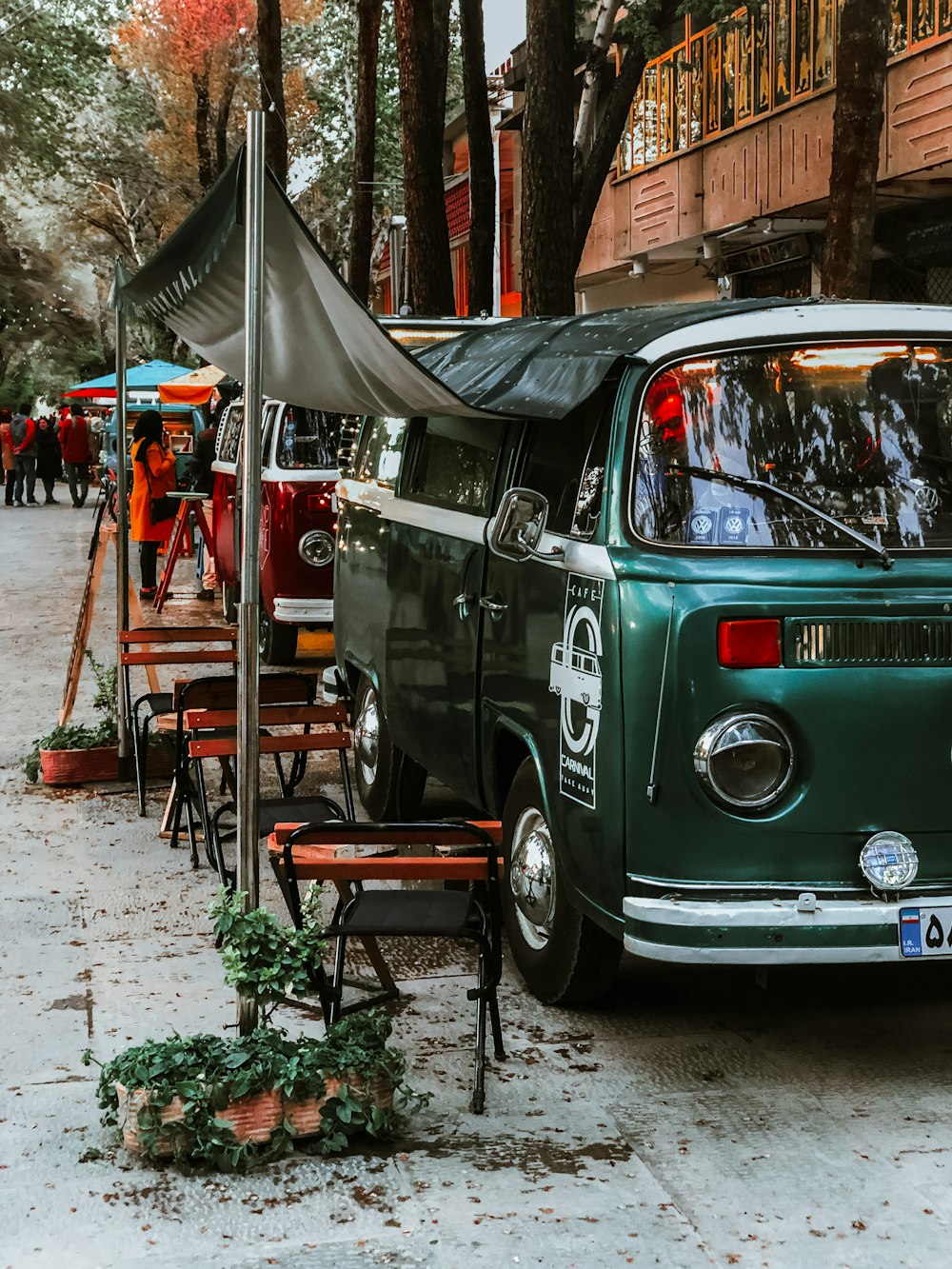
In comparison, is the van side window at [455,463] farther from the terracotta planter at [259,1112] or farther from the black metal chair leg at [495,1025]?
the terracotta planter at [259,1112]

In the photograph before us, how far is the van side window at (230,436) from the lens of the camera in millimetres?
15148

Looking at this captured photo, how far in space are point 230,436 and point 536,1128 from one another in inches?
463

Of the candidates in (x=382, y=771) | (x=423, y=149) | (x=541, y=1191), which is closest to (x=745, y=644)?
(x=541, y=1191)

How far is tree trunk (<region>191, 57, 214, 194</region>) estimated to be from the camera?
4209cm

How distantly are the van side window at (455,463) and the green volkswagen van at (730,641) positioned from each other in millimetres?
479

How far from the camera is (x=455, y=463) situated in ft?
22.0

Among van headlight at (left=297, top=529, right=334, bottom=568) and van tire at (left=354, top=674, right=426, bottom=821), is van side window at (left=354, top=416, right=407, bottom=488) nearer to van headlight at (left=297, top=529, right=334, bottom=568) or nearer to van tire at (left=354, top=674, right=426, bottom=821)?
van tire at (left=354, top=674, right=426, bottom=821)

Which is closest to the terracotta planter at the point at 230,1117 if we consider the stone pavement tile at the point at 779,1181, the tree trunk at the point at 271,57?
the stone pavement tile at the point at 779,1181

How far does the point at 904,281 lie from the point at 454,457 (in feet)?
43.5

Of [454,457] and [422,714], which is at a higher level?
[454,457]

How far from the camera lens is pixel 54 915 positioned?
6559 mm

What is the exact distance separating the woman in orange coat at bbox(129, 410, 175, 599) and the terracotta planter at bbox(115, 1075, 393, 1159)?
12716 mm

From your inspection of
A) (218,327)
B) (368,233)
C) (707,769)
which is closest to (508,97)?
(368,233)

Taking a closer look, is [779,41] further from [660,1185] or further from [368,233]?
[660,1185]
